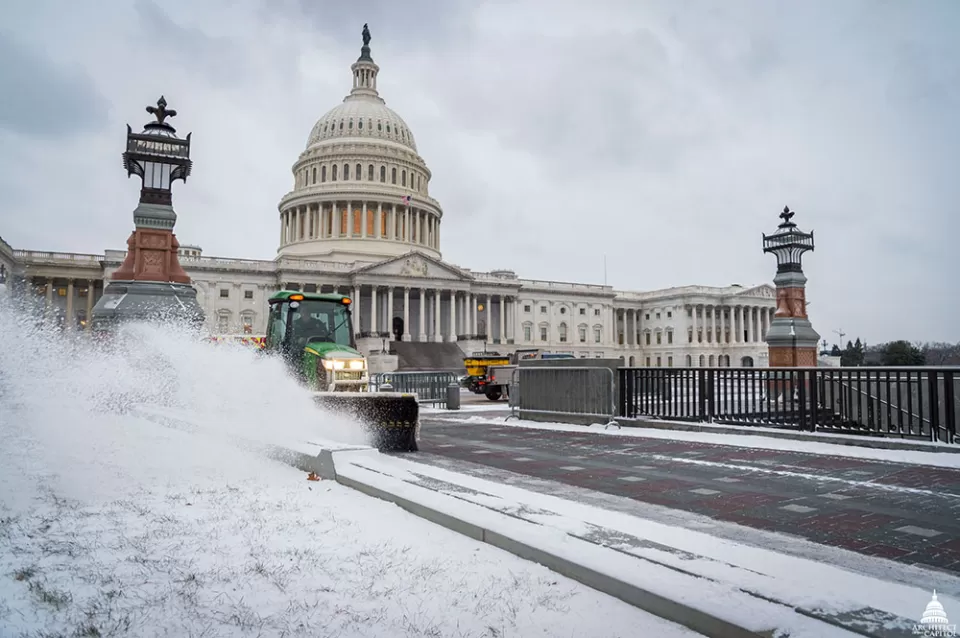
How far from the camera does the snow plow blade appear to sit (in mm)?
10430

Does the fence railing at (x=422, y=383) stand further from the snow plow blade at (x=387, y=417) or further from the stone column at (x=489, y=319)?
the stone column at (x=489, y=319)

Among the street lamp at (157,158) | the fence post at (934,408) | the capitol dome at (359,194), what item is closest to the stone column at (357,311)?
the capitol dome at (359,194)

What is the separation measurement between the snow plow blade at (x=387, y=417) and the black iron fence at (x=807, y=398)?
640 centimetres

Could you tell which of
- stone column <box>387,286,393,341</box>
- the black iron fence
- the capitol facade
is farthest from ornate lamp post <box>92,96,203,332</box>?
stone column <box>387,286,393,341</box>

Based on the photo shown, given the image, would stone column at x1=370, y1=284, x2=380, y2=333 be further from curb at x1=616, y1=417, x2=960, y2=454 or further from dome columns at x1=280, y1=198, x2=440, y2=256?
curb at x1=616, y1=417, x2=960, y2=454

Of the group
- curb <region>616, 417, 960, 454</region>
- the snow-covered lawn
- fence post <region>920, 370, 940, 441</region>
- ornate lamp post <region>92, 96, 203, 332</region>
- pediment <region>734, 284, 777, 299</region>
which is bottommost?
the snow-covered lawn

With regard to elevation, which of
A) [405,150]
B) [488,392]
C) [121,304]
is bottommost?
[488,392]

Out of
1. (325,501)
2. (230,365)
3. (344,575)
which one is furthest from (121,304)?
(344,575)

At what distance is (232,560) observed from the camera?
430 centimetres

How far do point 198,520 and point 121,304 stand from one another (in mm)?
20370

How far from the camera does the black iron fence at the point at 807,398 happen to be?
10.2 metres

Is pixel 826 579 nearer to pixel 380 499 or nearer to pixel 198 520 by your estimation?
pixel 380 499

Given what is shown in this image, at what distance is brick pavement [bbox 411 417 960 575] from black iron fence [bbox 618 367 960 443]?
1755mm

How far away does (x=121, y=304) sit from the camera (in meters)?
22.6
